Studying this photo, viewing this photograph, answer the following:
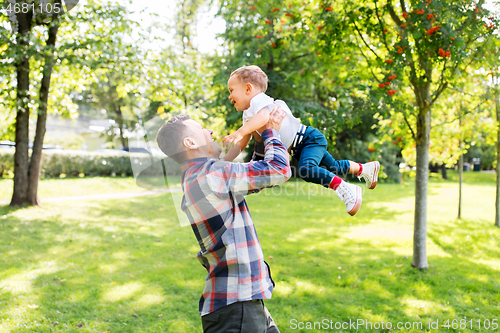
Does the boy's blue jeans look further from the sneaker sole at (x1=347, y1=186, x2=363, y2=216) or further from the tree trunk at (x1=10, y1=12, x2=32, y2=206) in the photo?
the tree trunk at (x1=10, y1=12, x2=32, y2=206)

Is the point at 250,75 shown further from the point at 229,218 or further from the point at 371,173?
the point at 371,173

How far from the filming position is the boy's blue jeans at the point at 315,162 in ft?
7.65

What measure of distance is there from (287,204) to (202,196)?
1090cm

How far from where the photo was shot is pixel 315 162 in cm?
237

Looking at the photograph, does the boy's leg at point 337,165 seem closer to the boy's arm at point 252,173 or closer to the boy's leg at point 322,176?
the boy's leg at point 322,176

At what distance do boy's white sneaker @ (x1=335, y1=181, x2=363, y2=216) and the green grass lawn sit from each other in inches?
96.4

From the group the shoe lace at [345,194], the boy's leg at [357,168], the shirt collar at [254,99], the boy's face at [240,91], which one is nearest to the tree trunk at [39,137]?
the boy's face at [240,91]

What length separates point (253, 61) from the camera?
920 centimetres

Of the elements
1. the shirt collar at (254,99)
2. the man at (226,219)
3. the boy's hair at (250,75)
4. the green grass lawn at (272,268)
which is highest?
the boy's hair at (250,75)

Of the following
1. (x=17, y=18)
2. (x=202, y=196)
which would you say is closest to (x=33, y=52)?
(x=17, y=18)

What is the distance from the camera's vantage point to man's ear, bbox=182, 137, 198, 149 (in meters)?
1.87

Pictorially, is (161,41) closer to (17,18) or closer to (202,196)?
(17,18)

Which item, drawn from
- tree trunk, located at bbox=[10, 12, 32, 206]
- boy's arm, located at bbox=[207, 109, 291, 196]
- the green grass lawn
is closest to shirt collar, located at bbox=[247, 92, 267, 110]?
boy's arm, located at bbox=[207, 109, 291, 196]

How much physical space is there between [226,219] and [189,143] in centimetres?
45
